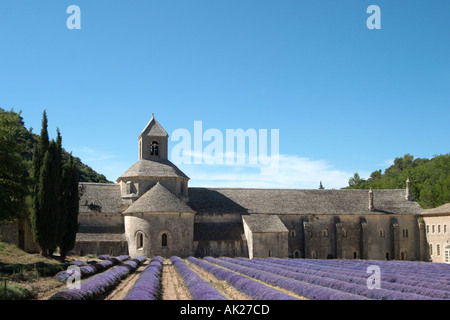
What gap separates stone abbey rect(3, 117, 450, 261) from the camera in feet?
163

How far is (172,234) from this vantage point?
49.4 m

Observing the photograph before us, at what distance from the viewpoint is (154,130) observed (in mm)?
58250

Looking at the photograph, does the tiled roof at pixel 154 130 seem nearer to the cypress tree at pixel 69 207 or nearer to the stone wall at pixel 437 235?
the cypress tree at pixel 69 207

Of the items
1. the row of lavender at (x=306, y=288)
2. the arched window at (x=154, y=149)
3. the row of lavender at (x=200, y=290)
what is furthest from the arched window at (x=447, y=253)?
the row of lavender at (x=200, y=290)

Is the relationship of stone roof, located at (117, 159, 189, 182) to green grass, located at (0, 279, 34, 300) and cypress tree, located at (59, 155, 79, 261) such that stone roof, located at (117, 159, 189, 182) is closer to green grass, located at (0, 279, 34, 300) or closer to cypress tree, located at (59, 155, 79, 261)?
cypress tree, located at (59, 155, 79, 261)

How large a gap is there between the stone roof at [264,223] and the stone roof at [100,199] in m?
14.6

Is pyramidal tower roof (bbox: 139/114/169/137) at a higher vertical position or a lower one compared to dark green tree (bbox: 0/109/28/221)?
higher

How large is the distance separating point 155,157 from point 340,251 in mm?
24390

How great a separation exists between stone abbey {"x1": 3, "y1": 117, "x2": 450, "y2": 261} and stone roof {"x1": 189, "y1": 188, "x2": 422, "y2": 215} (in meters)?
0.12

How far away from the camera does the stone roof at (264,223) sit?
51.8m

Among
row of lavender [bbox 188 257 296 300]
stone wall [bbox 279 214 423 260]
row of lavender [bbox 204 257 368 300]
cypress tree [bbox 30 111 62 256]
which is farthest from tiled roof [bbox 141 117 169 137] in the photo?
row of lavender [bbox 204 257 368 300]

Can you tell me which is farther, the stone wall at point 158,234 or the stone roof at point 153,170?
the stone roof at point 153,170
